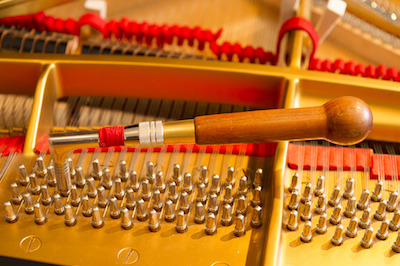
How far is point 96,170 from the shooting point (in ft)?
5.02

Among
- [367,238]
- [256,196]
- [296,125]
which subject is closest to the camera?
[296,125]

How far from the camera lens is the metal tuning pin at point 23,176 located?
1.48 metres

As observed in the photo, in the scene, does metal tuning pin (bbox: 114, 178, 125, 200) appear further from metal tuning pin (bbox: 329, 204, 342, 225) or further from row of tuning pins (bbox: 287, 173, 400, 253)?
metal tuning pin (bbox: 329, 204, 342, 225)

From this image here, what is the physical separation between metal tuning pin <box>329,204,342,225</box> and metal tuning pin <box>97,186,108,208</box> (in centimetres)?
64

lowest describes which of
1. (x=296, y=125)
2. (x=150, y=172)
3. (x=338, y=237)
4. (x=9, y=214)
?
(x=9, y=214)

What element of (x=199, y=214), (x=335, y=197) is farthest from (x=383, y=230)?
(x=199, y=214)

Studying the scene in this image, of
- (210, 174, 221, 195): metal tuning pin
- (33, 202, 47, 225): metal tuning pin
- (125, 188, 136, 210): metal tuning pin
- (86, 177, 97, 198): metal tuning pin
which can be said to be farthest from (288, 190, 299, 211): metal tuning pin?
(33, 202, 47, 225): metal tuning pin

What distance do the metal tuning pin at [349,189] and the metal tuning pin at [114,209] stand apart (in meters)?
0.65

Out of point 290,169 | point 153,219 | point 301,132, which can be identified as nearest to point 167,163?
point 153,219

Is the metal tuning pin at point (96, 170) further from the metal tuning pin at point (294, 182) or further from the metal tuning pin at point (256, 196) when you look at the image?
the metal tuning pin at point (294, 182)

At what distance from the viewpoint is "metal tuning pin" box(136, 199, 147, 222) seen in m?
1.39

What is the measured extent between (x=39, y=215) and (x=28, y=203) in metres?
0.05

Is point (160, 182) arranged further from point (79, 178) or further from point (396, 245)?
point (396, 245)

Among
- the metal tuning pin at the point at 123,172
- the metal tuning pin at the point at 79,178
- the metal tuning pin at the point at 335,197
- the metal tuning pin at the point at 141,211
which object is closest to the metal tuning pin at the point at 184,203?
the metal tuning pin at the point at 141,211
